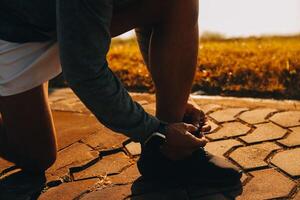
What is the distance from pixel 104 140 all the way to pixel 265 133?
978mm

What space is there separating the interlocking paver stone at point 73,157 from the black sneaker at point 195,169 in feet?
1.68

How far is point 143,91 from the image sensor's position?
3.77 metres

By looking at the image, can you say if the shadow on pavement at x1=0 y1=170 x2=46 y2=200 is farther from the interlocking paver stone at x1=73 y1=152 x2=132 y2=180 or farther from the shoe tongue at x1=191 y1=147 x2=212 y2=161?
the shoe tongue at x1=191 y1=147 x2=212 y2=161

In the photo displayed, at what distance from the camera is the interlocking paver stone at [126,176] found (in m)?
2.21

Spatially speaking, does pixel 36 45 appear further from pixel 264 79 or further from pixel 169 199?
pixel 264 79

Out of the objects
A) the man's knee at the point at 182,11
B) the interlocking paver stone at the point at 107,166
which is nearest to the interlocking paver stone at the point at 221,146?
the interlocking paver stone at the point at 107,166

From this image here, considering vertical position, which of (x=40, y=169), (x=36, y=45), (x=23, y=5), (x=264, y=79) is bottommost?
(x=40, y=169)

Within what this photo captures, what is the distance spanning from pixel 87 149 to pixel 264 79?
5.66ft

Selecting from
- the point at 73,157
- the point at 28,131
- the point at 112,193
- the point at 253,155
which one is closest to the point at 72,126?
the point at 73,157

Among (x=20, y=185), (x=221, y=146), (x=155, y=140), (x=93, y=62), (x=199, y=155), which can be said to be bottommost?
(x=20, y=185)

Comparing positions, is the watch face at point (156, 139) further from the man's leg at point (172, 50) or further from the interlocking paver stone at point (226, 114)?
the interlocking paver stone at point (226, 114)

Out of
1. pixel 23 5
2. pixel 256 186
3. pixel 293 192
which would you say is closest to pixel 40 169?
pixel 23 5

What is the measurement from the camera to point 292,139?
99.3 inches

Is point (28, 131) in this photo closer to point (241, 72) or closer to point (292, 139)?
point (292, 139)
